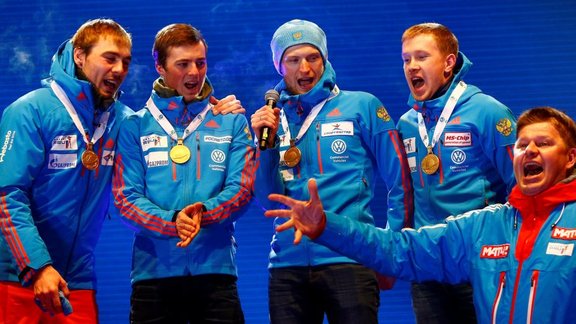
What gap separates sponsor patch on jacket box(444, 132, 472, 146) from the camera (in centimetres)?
380

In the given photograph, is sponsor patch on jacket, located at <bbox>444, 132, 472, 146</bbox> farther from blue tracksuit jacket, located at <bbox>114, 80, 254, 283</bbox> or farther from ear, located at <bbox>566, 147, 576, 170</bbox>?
blue tracksuit jacket, located at <bbox>114, 80, 254, 283</bbox>

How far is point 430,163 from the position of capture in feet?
12.5

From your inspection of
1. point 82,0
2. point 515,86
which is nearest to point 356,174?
point 515,86

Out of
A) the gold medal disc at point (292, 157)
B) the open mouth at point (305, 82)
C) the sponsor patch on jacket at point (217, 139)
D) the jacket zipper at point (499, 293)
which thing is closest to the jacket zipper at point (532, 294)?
the jacket zipper at point (499, 293)

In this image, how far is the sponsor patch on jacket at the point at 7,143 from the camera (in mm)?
3738

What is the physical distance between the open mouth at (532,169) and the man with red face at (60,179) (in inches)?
71.7

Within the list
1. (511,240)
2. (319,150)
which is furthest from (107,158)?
(511,240)

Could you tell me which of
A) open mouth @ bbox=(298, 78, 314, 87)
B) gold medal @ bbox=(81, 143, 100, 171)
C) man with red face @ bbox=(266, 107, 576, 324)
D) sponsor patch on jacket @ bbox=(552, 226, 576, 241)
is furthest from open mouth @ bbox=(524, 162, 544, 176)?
gold medal @ bbox=(81, 143, 100, 171)

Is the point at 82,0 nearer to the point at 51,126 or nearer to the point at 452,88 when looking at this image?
the point at 51,126

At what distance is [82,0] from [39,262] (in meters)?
2.50

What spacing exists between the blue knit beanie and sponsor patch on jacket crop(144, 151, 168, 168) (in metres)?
0.67

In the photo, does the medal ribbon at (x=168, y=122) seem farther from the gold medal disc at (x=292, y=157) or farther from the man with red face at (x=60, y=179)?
the gold medal disc at (x=292, y=157)

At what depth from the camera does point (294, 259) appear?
147 inches

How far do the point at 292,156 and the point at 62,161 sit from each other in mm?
980
